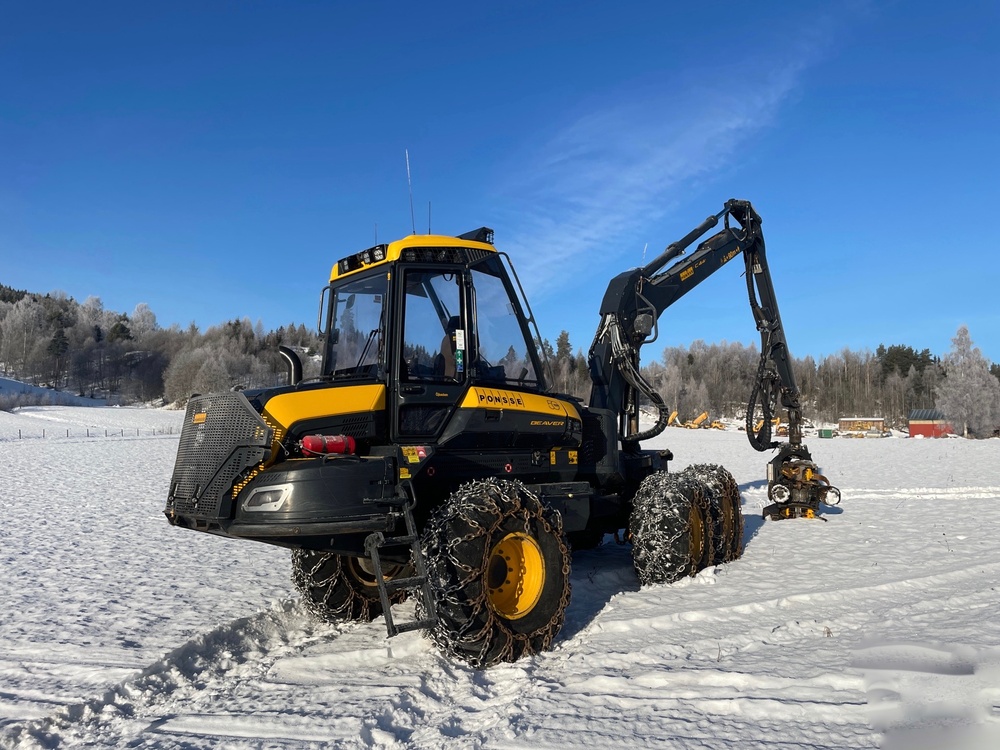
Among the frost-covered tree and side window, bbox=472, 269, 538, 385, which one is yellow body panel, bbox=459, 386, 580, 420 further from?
the frost-covered tree

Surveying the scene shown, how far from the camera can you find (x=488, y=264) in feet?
21.1

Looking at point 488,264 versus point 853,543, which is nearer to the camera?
point 488,264

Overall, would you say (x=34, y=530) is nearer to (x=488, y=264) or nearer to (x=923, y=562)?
(x=488, y=264)

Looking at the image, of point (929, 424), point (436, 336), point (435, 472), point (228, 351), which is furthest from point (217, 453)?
point (929, 424)

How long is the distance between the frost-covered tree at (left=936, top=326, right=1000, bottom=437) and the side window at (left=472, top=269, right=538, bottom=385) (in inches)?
2867

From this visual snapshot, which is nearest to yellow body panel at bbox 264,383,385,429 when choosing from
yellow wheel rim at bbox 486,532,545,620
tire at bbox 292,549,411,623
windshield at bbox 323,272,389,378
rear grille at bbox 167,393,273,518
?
rear grille at bbox 167,393,273,518

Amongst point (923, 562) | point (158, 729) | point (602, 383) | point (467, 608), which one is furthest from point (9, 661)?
point (923, 562)

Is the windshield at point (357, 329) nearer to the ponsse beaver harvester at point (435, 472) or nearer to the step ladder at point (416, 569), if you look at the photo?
the ponsse beaver harvester at point (435, 472)

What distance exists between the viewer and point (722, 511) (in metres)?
8.12

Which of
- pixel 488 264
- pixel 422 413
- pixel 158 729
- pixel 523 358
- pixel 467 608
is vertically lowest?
pixel 158 729

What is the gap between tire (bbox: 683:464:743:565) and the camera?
8016 millimetres

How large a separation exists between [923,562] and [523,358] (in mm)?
5094

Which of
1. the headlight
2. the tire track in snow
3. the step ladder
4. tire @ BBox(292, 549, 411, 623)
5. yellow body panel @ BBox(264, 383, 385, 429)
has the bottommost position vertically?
the tire track in snow

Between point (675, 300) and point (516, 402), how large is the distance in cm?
440
